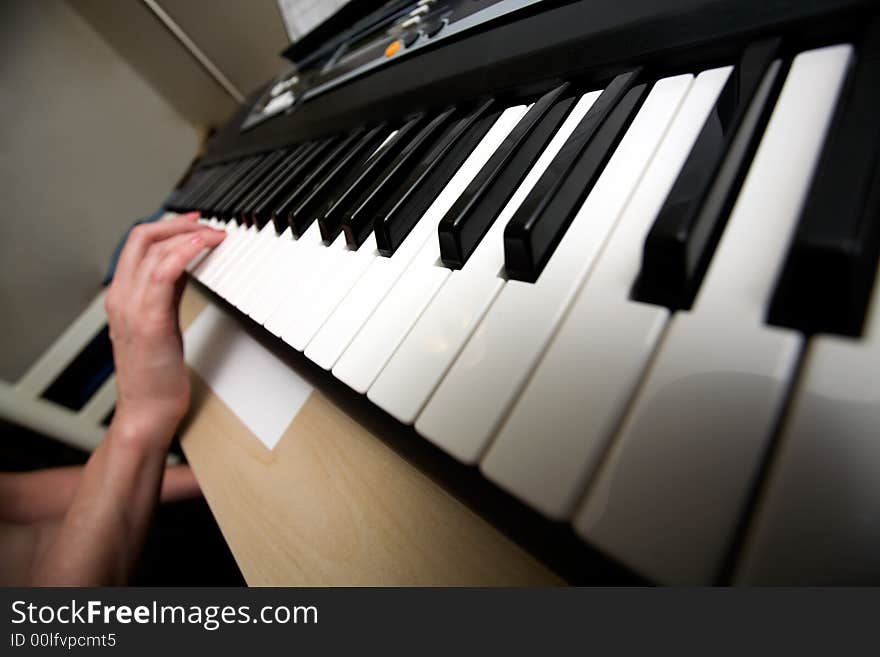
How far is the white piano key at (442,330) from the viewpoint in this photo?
24 cm

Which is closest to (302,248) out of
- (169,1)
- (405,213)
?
(405,213)

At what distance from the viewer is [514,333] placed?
0.74 ft

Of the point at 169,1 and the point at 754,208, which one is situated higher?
the point at 169,1

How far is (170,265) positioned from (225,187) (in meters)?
0.22

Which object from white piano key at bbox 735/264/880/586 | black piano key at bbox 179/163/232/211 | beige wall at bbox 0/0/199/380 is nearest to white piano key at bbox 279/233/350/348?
white piano key at bbox 735/264/880/586

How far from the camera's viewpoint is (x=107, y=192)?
66.3 inches

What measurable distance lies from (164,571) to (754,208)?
1.33 meters

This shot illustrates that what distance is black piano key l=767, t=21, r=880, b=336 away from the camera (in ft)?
0.48

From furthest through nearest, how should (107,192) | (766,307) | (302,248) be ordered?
(107,192), (302,248), (766,307)

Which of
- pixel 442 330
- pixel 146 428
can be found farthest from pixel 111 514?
pixel 442 330

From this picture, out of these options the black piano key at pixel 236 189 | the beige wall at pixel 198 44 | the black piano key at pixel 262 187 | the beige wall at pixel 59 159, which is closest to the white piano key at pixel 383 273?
the black piano key at pixel 262 187

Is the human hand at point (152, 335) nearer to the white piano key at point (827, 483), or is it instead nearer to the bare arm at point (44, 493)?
the bare arm at point (44, 493)

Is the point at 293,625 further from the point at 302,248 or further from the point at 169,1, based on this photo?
the point at 169,1

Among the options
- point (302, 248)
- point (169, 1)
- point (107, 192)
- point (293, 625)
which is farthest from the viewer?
point (107, 192)
